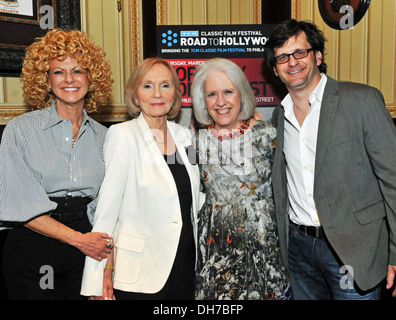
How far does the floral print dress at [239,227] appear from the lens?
2.18 meters

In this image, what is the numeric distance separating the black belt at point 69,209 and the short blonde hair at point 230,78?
92 cm

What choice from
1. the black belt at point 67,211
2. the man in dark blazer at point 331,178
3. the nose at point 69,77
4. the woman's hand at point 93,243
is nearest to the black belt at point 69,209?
the black belt at point 67,211

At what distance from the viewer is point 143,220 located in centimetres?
205

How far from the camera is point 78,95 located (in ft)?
6.93

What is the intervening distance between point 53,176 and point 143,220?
50 centimetres

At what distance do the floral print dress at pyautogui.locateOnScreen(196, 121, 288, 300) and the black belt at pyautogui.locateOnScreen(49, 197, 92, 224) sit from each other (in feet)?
2.19

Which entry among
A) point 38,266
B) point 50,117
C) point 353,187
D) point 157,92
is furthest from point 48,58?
point 353,187

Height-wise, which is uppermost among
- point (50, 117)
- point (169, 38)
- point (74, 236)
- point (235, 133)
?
point (169, 38)

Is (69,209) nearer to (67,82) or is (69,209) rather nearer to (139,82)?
(67,82)

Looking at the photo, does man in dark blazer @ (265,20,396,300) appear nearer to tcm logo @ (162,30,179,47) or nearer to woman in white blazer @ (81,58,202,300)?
woman in white blazer @ (81,58,202,300)
